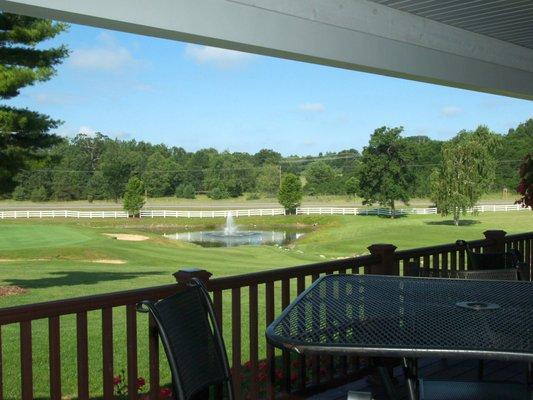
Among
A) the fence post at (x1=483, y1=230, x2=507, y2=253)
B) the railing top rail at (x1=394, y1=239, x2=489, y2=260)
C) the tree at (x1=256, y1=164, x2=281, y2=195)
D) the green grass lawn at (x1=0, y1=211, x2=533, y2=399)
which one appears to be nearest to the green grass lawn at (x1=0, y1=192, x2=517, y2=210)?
the tree at (x1=256, y1=164, x2=281, y2=195)

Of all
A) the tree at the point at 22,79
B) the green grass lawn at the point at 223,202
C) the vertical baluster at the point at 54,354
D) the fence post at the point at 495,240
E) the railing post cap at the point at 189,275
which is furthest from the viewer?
the green grass lawn at the point at 223,202

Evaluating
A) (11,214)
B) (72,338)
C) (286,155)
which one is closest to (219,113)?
(286,155)

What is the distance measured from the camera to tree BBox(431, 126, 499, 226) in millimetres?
40475

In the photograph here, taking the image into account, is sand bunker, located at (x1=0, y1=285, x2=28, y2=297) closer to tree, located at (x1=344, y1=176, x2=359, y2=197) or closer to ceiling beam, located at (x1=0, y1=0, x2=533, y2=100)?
ceiling beam, located at (x1=0, y1=0, x2=533, y2=100)

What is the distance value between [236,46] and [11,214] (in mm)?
49671

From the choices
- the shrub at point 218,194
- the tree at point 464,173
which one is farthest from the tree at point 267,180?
the tree at point 464,173

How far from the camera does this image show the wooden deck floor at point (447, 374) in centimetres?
382

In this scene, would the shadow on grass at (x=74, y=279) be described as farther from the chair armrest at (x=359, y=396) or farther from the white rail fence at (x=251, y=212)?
the white rail fence at (x=251, y=212)

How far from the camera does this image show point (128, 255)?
88.2 ft

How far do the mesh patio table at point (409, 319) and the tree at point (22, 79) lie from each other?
44.3 ft

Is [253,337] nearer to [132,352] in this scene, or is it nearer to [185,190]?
[132,352]

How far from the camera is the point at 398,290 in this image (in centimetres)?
263

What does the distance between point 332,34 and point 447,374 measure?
7.61 feet

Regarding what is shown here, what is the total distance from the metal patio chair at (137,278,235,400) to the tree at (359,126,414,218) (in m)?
48.7
